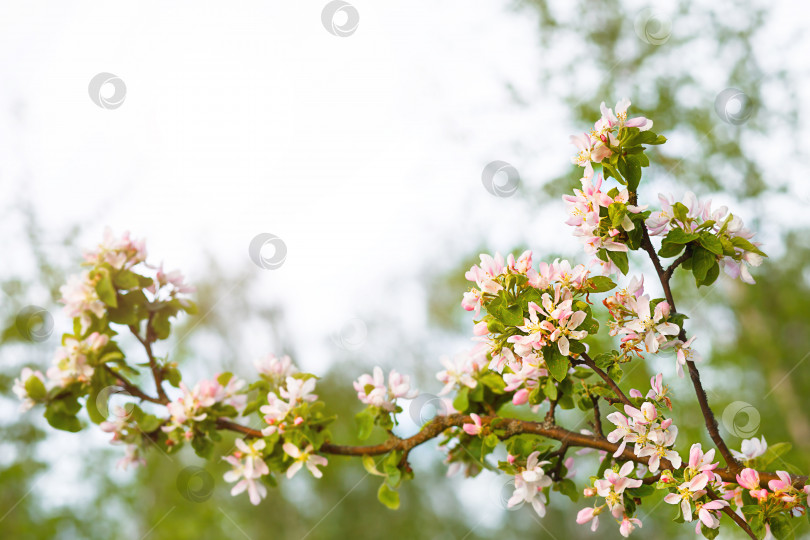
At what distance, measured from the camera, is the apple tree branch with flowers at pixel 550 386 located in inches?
43.1

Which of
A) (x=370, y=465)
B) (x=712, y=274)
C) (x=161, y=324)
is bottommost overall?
(x=370, y=465)

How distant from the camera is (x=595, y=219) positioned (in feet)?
3.60

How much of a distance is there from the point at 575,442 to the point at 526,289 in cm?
31

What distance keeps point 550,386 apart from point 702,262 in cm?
34

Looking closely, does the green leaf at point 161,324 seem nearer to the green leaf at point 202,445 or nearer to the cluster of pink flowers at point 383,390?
the green leaf at point 202,445

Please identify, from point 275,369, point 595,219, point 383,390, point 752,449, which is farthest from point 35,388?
point 752,449

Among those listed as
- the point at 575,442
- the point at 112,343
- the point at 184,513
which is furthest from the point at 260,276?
the point at 575,442

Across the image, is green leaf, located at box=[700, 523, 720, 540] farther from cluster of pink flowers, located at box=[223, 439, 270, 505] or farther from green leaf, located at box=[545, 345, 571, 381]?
cluster of pink flowers, located at box=[223, 439, 270, 505]

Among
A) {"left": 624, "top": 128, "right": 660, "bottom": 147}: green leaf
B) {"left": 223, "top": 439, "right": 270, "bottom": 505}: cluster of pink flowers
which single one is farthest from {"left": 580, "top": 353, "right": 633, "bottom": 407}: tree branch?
{"left": 223, "top": 439, "right": 270, "bottom": 505}: cluster of pink flowers

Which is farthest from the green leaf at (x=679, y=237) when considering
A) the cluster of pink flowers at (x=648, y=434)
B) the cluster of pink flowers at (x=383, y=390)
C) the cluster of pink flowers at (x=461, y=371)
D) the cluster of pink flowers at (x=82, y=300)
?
the cluster of pink flowers at (x=82, y=300)

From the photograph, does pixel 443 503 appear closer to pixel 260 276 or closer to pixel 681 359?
pixel 260 276

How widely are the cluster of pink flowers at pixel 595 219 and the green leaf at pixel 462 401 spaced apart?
1.40 feet

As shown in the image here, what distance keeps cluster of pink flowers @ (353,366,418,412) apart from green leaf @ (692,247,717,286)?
0.61 meters

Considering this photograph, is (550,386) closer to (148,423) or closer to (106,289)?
(148,423)
